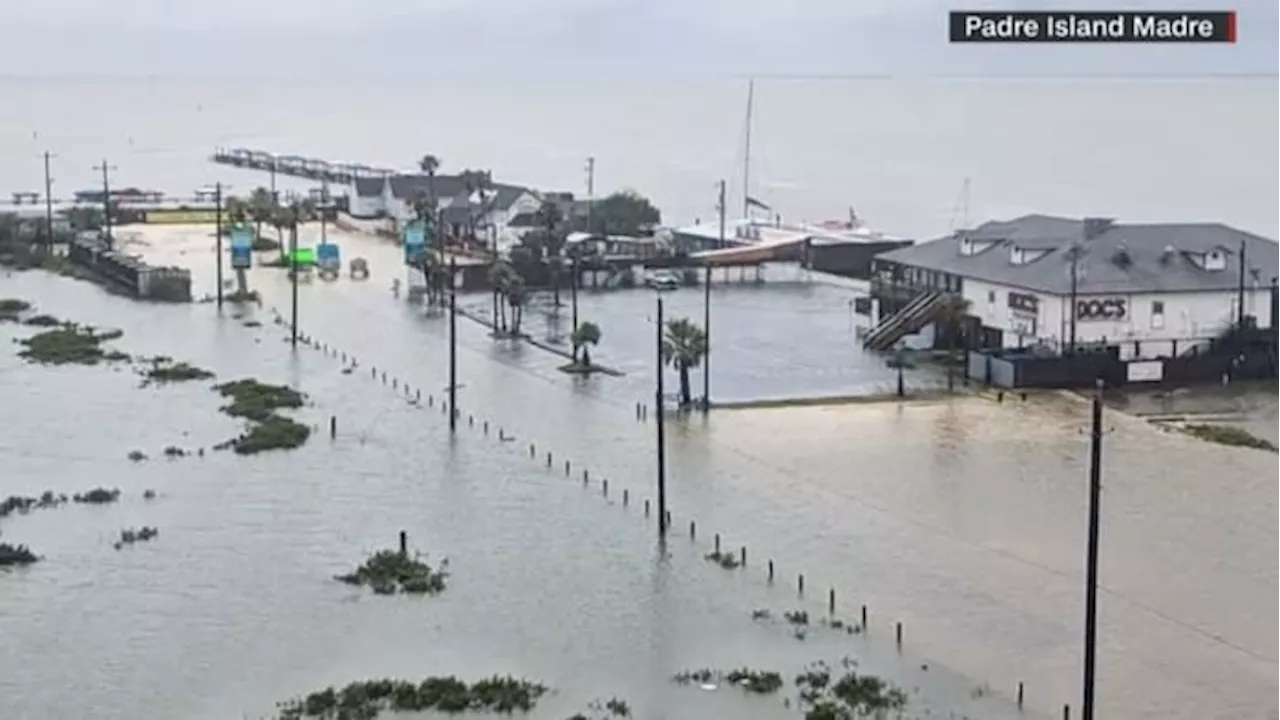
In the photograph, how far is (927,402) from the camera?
2888 centimetres

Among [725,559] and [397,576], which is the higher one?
[725,559]

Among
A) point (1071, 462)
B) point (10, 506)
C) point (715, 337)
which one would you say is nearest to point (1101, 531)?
point (1071, 462)

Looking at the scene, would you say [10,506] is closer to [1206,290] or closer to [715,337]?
[715,337]

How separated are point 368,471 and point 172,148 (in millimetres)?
113858

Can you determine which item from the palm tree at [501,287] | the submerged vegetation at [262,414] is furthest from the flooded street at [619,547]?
the palm tree at [501,287]

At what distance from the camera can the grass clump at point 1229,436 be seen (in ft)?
84.0

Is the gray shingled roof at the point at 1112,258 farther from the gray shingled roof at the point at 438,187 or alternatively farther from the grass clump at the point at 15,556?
the gray shingled roof at the point at 438,187

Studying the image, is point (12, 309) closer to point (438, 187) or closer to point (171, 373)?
point (171, 373)

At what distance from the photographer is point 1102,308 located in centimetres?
3142

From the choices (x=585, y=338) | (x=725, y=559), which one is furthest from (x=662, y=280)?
(x=725, y=559)

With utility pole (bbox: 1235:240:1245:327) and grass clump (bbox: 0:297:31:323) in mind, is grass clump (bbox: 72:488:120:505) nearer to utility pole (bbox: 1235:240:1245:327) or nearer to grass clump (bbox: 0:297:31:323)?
grass clump (bbox: 0:297:31:323)

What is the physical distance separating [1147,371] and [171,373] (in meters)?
17.4

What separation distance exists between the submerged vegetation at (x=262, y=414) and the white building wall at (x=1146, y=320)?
43.2 feet

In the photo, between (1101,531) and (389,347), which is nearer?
(1101,531)
